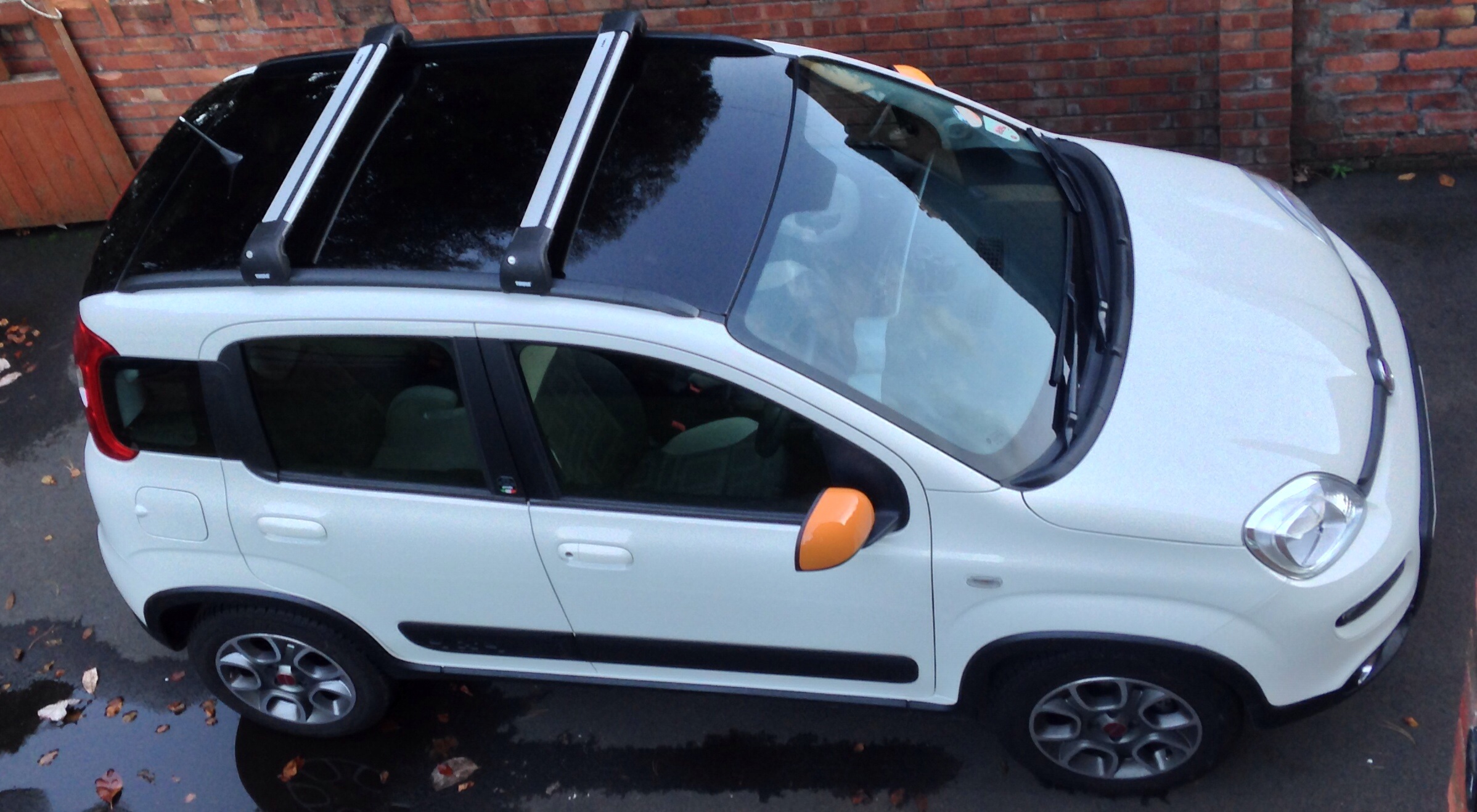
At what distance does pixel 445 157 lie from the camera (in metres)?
3.37

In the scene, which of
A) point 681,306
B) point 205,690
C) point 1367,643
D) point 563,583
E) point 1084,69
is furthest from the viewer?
point 1084,69

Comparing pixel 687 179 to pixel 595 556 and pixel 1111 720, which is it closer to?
pixel 595 556

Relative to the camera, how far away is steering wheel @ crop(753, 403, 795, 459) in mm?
2957

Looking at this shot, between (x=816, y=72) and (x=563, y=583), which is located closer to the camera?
(x=563, y=583)

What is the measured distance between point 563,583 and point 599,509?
0.26 meters

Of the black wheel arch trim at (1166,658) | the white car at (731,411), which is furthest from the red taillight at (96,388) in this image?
the black wheel arch trim at (1166,658)

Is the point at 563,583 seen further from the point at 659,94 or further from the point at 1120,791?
the point at 1120,791

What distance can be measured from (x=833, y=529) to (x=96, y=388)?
2168mm

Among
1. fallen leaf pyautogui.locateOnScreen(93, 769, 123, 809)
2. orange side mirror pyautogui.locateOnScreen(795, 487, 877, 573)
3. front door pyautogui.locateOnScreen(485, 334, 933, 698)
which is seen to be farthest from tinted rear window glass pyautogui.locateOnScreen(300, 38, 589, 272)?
fallen leaf pyautogui.locateOnScreen(93, 769, 123, 809)

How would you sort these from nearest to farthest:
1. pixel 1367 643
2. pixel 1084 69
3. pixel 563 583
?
1. pixel 1367 643
2. pixel 563 583
3. pixel 1084 69

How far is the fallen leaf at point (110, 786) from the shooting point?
403 centimetres

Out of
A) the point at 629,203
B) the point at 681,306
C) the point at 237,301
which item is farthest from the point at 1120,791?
the point at 237,301

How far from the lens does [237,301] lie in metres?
3.17

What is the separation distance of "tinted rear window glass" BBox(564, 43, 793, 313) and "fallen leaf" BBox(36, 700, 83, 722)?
2.83 m
